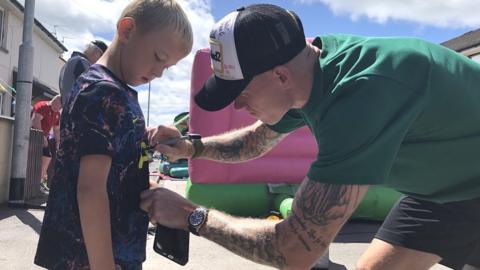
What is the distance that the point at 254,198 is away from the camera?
631 centimetres

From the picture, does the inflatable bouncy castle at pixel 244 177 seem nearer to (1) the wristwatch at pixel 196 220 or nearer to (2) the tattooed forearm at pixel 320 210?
(1) the wristwatch at pixel 196 220

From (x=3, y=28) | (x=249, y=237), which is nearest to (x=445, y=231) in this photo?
(x=249, y=237)

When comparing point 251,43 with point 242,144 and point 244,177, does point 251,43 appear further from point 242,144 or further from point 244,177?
point 244,177

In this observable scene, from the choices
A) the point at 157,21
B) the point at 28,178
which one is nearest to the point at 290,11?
the point at 157,21

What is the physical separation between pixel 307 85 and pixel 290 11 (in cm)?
34

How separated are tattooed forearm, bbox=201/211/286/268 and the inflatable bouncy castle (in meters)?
4.09

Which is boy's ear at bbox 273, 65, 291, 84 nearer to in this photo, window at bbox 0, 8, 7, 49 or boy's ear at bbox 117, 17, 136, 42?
boy's ear at bbox 117, 17, 136, 42

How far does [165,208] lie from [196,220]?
13cm

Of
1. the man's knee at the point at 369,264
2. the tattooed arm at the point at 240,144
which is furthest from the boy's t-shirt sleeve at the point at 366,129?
the tattooed arm at the point at 240,144

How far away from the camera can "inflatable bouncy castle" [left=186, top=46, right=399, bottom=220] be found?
620cm

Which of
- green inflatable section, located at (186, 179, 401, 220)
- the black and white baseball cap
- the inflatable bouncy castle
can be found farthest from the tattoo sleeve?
green inflatable section, located at (186, 179, 401, 220)

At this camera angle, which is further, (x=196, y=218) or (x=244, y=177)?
(x=244, y=177)

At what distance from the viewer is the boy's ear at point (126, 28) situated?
1973mm

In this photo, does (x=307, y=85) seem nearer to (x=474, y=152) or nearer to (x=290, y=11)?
(x=290, y=11)
